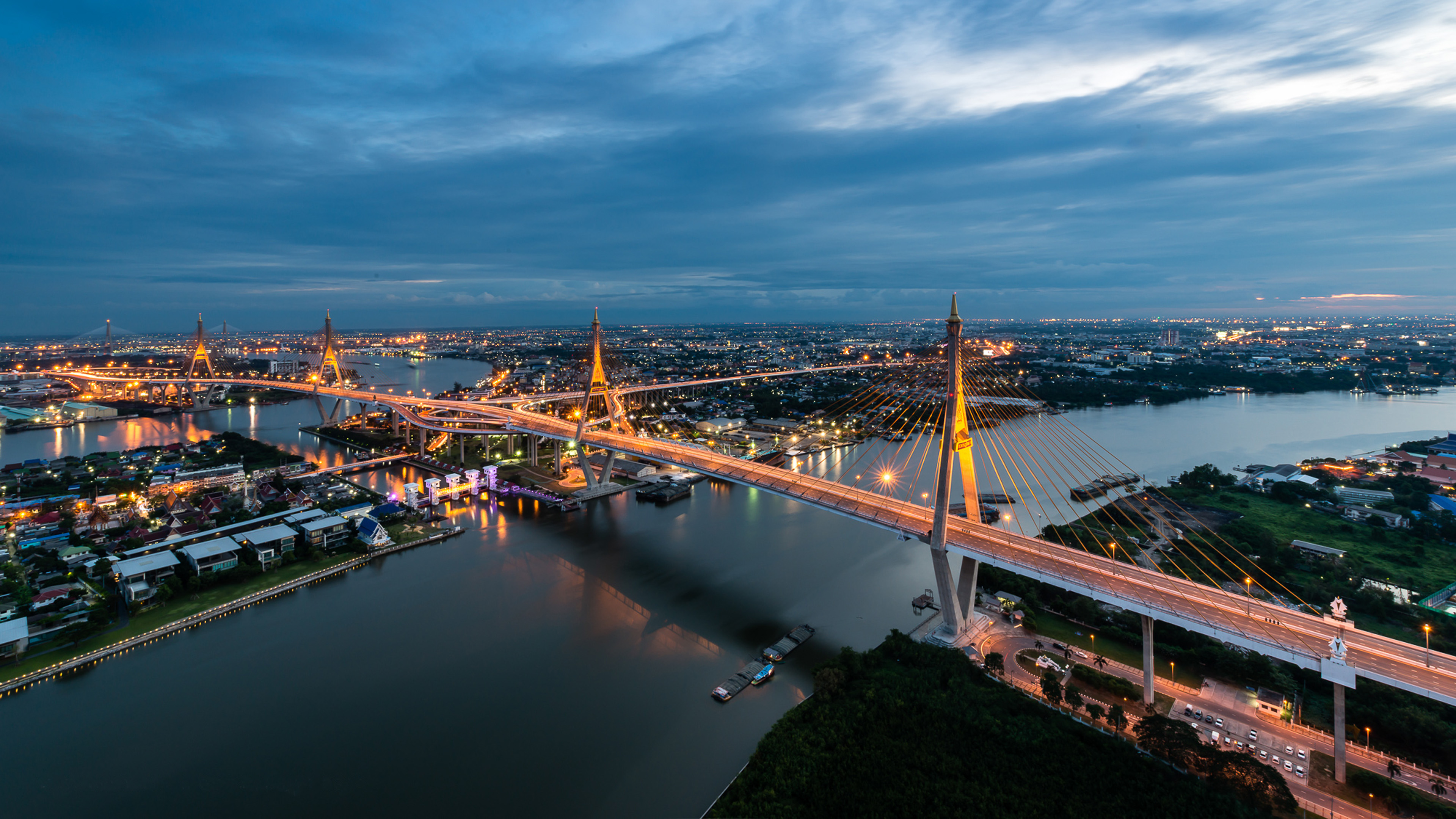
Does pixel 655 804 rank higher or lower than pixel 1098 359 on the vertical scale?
lower

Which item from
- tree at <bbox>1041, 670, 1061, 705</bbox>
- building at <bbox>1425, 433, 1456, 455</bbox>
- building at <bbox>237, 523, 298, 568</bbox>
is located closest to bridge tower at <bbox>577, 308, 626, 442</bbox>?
building at <bbox>237, 523, 298, 568</bbox>

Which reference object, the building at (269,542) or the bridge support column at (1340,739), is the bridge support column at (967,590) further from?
the building at (269,542)


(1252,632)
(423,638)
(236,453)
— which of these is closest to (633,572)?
(423,638)

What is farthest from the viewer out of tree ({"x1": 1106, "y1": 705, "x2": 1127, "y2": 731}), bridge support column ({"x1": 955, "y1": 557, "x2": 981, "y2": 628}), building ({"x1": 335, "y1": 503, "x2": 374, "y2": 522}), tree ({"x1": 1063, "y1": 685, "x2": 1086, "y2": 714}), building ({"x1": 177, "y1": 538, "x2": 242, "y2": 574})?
building ({"x1": 335, "y1": 503, "x2": 374, "y2": 522})

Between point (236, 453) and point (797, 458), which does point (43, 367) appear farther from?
point (797, 458)

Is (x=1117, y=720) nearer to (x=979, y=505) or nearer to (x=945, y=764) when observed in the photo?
(x=945, y=764)

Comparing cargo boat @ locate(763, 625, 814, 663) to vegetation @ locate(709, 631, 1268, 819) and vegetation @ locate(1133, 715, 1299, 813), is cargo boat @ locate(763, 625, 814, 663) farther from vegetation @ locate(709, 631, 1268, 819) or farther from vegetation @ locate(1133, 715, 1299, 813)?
vegetation @ locate(1133, 715, 1299, 813)

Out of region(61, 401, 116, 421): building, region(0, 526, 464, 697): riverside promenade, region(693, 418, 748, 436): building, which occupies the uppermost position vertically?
region(61, 401, 116, 421): building
